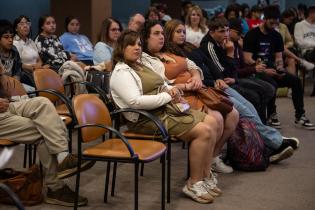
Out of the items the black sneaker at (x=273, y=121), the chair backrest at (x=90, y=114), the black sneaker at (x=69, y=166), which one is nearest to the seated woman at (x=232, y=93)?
the chair backrest at (x=90, y=114)

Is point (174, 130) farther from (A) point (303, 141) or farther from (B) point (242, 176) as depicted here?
(A) point (303, 141)

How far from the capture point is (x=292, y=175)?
4.43 meters

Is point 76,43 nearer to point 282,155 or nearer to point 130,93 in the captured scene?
point 282,155

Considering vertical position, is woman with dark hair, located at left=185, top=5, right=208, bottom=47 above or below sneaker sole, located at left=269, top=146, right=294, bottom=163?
above

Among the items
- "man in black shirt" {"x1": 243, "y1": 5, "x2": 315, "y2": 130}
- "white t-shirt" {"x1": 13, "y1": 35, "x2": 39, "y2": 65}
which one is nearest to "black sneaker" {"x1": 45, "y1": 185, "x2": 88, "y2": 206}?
"white t-shirt" {"x1": 13, "y1": 35, "x2": 39, "y2": 65}

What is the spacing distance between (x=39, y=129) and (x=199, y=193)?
1.13 m

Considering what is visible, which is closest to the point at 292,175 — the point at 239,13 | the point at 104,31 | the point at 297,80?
the point at 297,80

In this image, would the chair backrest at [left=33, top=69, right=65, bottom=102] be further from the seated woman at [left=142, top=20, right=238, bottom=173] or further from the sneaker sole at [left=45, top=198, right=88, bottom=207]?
the sneaker sole at [left=45, top=198, right=88, bottom=207]

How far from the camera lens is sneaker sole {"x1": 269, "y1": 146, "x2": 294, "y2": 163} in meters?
4.62

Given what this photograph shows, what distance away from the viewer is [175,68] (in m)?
4.27

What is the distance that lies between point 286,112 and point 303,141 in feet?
4.54

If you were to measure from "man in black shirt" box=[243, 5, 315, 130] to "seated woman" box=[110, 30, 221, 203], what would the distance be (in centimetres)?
238

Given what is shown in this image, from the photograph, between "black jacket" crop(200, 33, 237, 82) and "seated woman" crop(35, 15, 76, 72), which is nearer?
"black jacket" crop(200, 33, 237, 82)

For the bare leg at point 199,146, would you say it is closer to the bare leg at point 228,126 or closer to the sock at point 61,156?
the bare leg at point 228,126
